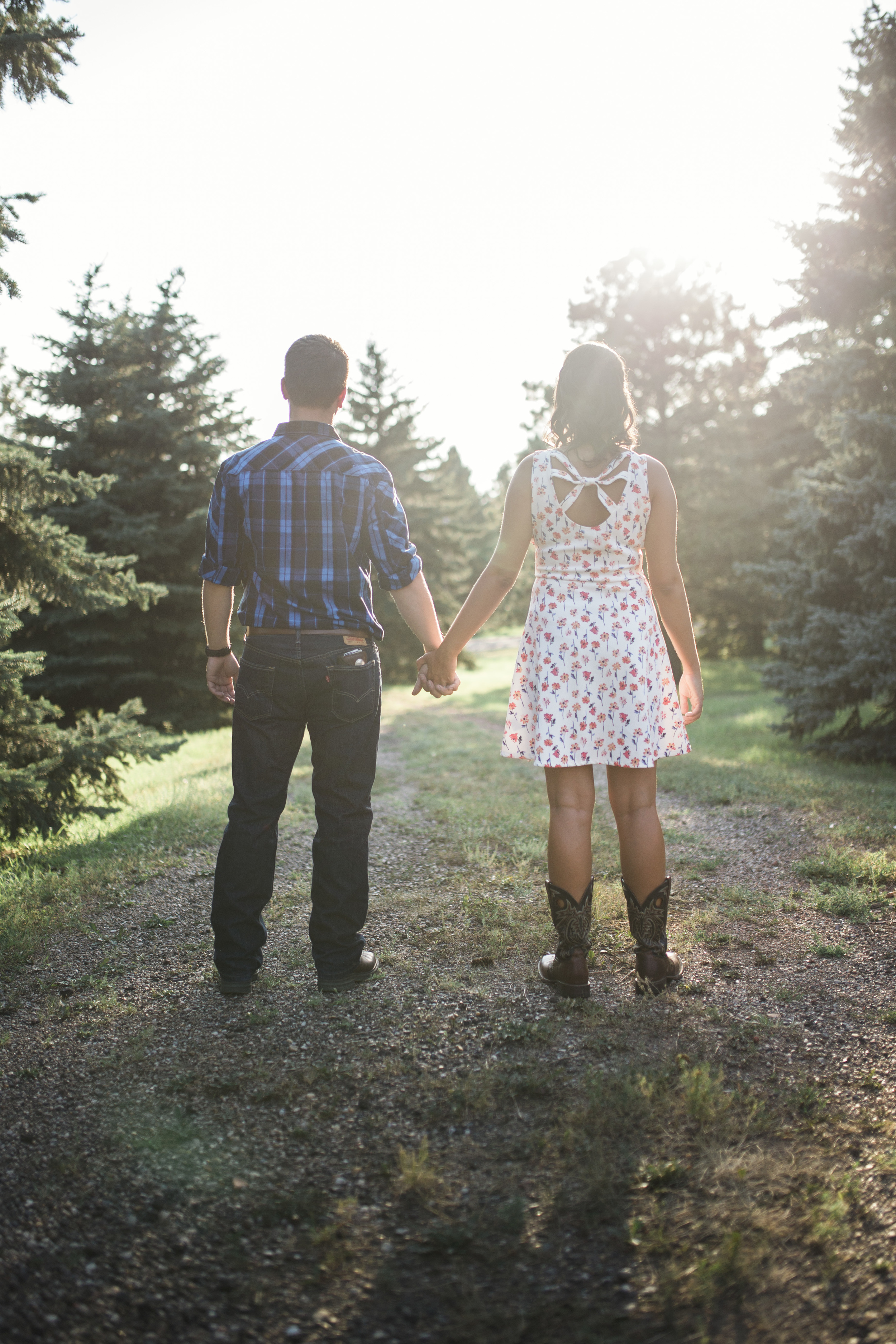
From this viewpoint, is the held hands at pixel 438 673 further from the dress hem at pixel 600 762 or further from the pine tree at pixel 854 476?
the pine tree at pixel 854 476

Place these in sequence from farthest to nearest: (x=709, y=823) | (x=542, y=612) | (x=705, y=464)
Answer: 1. (x=705, y=464)
2. (x=709, y=823)
3. (x=542, y=612)

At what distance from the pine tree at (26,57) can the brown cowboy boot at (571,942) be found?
4.59 metres

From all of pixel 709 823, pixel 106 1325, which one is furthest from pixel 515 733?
pixel 709 823

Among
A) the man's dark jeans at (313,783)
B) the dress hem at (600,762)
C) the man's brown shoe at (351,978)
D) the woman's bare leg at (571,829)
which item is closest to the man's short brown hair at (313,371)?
the man's dark jeans at (313,783)

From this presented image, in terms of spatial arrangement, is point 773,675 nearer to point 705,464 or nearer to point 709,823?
point 709,823

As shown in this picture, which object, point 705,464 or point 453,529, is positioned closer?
point 705,464

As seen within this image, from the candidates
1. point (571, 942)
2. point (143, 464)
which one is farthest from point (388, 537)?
point (143, 464)

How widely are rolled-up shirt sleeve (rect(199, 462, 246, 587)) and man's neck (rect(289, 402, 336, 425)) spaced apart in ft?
1.02

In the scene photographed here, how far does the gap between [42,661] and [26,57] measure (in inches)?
142

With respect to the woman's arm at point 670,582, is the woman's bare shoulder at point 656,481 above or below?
above

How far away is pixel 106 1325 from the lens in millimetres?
1556

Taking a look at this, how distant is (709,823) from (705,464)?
14.6m

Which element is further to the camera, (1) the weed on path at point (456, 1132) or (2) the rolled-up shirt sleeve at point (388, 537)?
(2) the rolled-up shirt sleeve at point (388, 537)

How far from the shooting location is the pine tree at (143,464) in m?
12.6
